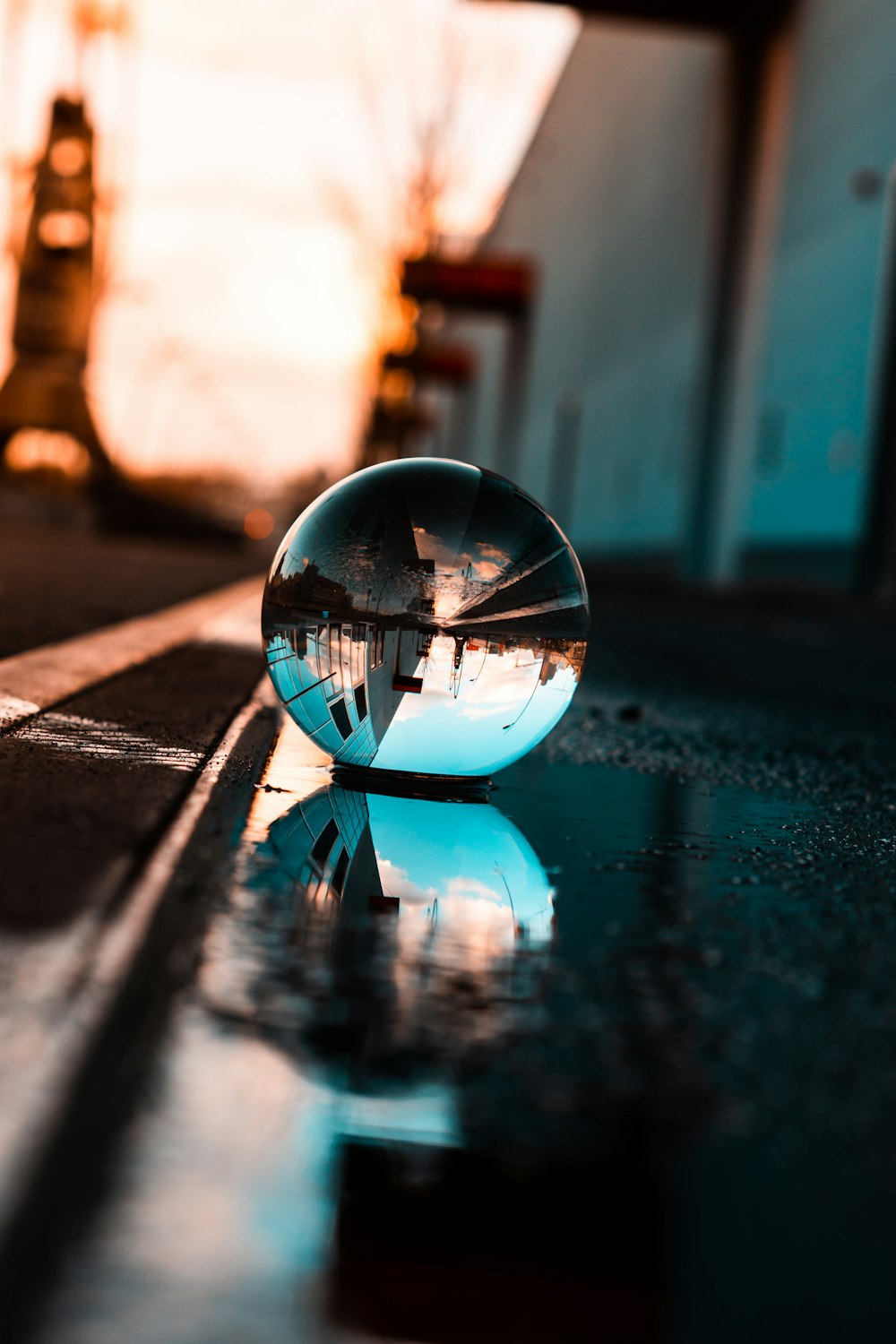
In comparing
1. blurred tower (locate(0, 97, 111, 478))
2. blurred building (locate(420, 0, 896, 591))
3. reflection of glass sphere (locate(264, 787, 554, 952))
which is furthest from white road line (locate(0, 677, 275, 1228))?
blurred tower (locate(0, 97, 111, 478))

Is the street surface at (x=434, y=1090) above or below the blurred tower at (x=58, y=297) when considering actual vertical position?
below

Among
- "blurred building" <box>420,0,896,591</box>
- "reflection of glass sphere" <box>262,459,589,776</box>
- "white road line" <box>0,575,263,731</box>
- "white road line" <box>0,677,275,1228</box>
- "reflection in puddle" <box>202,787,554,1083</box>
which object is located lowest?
"white road line" <box>0,575,263,731</box>

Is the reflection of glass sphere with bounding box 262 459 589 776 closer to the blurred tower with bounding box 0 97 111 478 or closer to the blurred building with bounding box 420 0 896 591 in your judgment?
the blurred building with bounding box 420 0 896 591

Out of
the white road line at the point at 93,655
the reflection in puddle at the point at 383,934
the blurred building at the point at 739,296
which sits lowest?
the white road line at the point at 93,655

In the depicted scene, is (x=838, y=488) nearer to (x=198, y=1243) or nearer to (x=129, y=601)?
(x=129, y=601)

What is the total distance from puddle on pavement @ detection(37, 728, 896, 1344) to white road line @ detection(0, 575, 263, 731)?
3.86ft

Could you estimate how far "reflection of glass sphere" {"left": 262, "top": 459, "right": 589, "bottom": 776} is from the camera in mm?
2201

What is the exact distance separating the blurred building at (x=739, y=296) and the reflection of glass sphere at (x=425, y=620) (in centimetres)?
1217

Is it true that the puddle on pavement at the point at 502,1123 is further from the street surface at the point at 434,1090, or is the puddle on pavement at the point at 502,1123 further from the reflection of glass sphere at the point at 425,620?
the reflection of glass sphere at the point at 425,620

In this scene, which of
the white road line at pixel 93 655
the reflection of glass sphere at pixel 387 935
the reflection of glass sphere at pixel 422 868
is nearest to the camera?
the reflection of glass sphere at pixel 387 935

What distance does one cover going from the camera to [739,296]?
19.1 metres

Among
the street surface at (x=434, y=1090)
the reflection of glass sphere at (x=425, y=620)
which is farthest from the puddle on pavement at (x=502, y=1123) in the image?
the reflection of glass sphere at (x=425, y=620)

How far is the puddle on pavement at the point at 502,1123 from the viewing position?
722mm

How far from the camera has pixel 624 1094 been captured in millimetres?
1000
